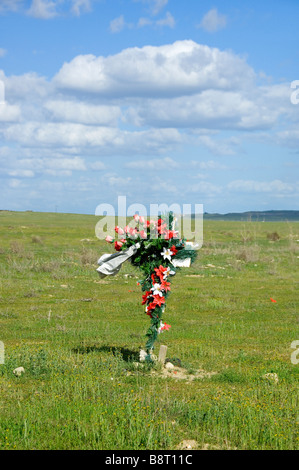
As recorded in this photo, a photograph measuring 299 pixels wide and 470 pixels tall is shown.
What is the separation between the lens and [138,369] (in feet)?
33.9

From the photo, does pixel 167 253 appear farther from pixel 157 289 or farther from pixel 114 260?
pixel 114 260

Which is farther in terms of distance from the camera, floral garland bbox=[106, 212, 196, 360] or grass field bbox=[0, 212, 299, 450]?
floral garland bbox=[106, 212, 196, 360]

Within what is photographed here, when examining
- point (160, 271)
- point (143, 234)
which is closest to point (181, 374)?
point (160, 271)

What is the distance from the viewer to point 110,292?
21.8 metres

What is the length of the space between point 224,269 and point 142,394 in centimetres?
2152

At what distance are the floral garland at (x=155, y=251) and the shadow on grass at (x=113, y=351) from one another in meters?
0.73

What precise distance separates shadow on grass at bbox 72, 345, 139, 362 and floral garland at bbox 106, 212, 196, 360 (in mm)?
733

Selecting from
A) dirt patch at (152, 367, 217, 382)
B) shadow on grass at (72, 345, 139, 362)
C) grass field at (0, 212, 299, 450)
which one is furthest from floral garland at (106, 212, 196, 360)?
grass field at (0, 212, 299, 450)

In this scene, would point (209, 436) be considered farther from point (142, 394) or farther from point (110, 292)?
point (110, 292)

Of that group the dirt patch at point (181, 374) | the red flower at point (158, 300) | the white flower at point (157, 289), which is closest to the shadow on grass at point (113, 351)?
the dirt patch at point (181, 374)

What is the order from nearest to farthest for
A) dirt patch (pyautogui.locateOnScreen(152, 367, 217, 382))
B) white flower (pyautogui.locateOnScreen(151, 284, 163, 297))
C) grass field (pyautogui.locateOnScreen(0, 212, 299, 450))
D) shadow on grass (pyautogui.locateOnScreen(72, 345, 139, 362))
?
grass field (pyautogui.locateOnScreen(0, 212, 299, 450)) → dirt patch (pyautogui.locateOnScreen(152, 367, 217, 382)) → white flower (pyautogui.locateOnScreen(151, 284, 163, 297)) → shadow on grass (pyautogui.locateOnScreen(72, 345, 139, 362))

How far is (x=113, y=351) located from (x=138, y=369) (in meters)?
1.68

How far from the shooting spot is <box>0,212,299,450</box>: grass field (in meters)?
7.05

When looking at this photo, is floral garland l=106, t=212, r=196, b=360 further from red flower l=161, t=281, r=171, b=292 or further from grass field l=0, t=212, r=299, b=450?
grass field l=0, t=212, r=299, b=450
